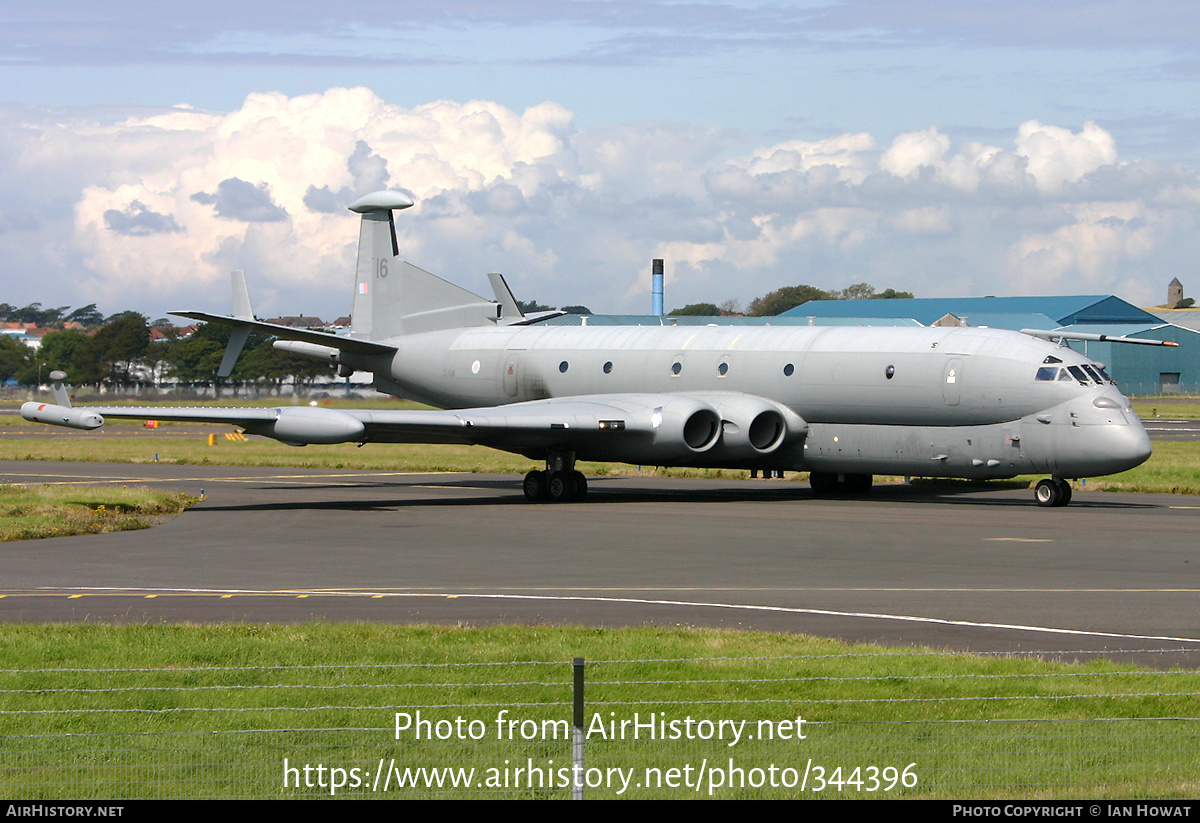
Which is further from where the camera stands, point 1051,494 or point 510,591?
point 1051,494

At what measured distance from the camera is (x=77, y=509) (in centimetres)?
2602

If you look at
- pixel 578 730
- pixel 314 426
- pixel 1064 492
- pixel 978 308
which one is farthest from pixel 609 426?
pixel 978 308

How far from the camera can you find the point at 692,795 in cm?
786

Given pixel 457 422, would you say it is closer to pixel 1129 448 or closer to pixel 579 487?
pixel 579 487

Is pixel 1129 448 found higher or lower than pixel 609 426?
lower

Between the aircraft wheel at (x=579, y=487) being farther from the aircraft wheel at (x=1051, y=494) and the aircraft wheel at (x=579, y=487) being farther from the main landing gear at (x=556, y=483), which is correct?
the aircraft wheel at (x=1051, y=494)

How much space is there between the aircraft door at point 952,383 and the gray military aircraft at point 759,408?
28mm

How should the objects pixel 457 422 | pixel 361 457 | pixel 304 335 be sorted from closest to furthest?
pixel 457 422
pixel 304 335
pixel 361 457

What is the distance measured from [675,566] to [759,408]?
11.5 m

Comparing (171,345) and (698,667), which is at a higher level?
(171,345)

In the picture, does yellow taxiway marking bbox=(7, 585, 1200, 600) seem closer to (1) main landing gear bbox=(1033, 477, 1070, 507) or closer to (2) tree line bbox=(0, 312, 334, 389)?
(1) main landing gear bbox=(1033, 477, 1070, 507)

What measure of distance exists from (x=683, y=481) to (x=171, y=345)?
105m
